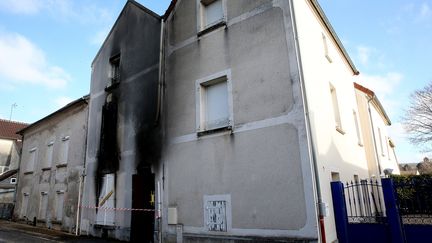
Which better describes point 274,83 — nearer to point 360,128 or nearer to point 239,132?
point 239,132

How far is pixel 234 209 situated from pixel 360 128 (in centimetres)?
923

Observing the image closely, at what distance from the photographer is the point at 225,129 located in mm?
8297

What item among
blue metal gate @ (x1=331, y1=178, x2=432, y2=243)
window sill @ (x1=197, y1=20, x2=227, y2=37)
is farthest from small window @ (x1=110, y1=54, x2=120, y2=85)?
blue metal gate @ (x1=331, y1=178, x2=432, y2=243)

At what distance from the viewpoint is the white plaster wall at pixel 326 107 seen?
743 cm

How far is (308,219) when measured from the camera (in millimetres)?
6465

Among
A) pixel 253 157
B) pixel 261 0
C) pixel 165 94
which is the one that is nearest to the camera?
pixel 253 157

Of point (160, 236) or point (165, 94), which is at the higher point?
point (165, 94)

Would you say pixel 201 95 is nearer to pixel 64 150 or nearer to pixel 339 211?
pixel 339 211

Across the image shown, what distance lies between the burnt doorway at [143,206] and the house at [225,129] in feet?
0.16

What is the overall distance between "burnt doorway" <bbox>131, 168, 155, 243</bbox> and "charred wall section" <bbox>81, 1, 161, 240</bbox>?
0.51 ft

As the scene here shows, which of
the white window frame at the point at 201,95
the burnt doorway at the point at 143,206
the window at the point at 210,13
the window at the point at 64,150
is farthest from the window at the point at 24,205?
the window at the point at 210,13

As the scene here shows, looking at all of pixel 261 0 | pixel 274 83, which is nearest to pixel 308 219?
pixel 274 83

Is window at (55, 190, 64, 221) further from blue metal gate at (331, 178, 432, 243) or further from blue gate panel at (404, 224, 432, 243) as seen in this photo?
blue gate panel at (404, 224, 432, 243)

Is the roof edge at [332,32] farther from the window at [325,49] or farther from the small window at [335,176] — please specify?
the small window at [335,176]
